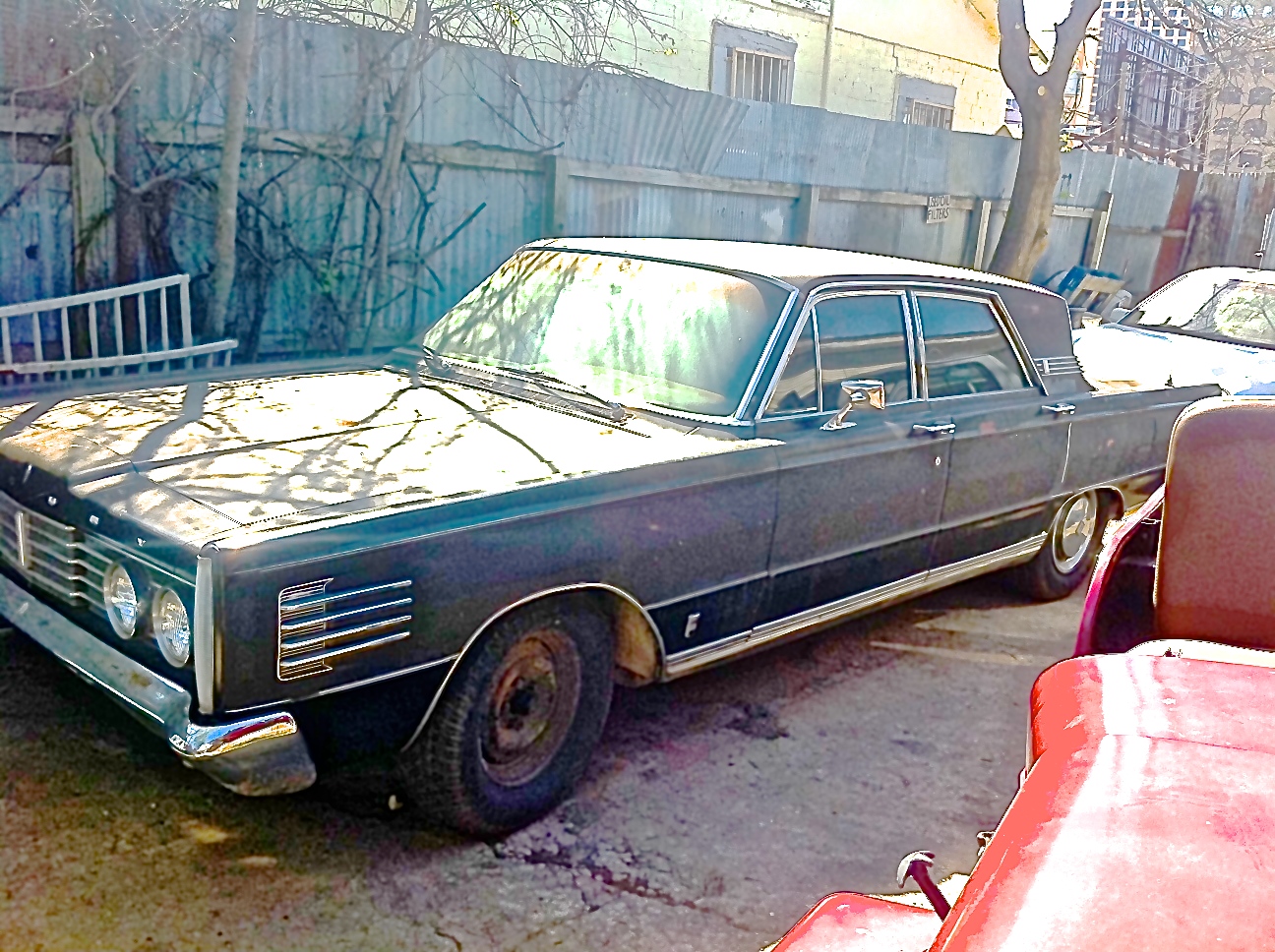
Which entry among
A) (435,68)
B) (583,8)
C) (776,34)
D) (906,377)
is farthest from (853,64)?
(906,377)

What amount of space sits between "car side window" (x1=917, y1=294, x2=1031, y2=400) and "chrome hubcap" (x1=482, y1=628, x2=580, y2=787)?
2.03m

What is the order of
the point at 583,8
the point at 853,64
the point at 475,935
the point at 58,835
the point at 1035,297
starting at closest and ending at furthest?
the point at 475,935 < the point at 58,835 < the point at 1035,297 < the point at 583,8 < the point at 853,64

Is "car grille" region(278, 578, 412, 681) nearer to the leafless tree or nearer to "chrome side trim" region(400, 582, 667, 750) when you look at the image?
"chrome side trim" region(400, 582, 667, 750)

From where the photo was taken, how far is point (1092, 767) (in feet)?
6.28

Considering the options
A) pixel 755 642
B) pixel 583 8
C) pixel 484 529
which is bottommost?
pixel 755 642

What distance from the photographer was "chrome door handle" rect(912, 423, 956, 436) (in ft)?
14.9

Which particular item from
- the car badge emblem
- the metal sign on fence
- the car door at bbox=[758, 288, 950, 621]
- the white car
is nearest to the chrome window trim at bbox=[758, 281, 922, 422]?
the car door at bbox=[758, 288, 950, 621]

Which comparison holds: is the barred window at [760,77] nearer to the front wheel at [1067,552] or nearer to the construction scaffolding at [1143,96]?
the front wheel at [1067,552]

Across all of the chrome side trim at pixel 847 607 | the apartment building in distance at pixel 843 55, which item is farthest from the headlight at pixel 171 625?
the apartment building in distance at pixel 843 55

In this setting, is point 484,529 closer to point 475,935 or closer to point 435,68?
point 475,935

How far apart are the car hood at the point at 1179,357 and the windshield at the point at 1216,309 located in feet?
0.57

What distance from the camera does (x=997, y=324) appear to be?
5176mm

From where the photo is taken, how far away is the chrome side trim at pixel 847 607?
12.7 feet

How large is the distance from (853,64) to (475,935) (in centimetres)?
1477
